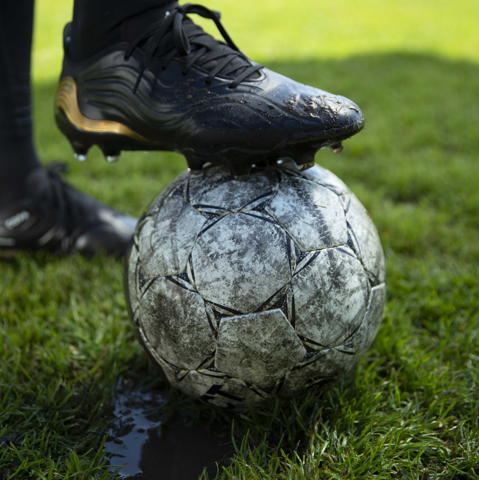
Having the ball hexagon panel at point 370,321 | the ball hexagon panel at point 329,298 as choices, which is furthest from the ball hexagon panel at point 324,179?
the ball hexagon panel at point 370,321

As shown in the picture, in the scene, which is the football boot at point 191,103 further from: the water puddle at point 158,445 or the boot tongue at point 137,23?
the water puddle at point 158,445

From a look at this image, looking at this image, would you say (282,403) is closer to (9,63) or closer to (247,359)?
(247,359)

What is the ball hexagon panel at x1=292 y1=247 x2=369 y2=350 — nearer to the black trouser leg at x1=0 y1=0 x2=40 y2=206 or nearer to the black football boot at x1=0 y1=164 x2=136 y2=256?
the black football boot at x1=0 y1=164 x2=136 y2=256

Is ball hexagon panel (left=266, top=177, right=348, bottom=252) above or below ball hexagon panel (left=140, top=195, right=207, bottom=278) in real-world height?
above

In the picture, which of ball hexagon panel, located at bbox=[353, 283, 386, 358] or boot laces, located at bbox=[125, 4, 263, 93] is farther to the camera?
boot laces, located at bbox=[125, 4, 263, 93]

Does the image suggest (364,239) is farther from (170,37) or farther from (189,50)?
(170,37)

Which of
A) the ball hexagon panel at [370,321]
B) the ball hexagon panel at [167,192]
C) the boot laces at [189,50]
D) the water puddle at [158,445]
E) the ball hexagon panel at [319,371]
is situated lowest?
the water puddle at [158,445]

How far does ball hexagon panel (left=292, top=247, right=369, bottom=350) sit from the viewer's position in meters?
1.59

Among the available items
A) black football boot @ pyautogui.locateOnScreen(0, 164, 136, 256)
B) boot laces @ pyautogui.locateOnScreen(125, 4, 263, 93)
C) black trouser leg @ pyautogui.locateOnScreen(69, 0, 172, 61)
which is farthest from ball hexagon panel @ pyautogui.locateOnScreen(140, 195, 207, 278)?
black football boot @ pyautogui.locateOnScreen(0, 164, 136, 256)

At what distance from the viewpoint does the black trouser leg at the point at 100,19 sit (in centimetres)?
199

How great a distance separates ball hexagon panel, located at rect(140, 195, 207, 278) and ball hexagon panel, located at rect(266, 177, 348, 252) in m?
0.29

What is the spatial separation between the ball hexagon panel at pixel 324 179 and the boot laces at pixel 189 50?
0.44 m

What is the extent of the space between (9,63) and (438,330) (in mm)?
2779

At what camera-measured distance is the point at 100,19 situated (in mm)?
2002
